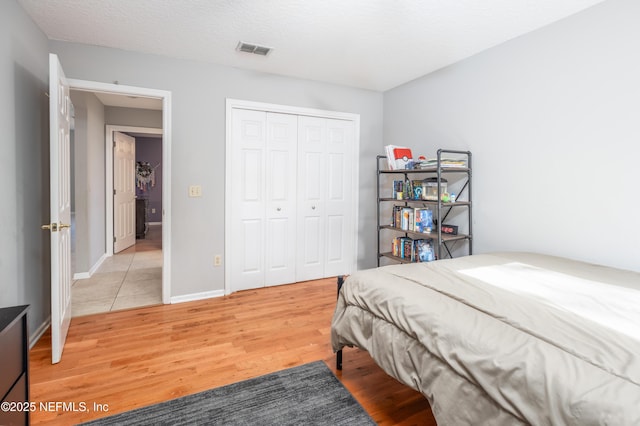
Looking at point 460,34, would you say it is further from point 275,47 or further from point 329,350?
point 329,350

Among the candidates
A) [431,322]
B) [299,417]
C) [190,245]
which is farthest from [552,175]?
[190,245]

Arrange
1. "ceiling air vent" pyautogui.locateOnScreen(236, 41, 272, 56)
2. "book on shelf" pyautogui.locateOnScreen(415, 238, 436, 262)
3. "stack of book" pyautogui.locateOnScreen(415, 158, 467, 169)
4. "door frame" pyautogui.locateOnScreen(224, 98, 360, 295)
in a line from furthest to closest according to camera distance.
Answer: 1. "door frame" pyautogui.locateOnScreen(224, 98, 360, 295)
2. "book on shelf" pyautogui.locateOnScreen(415, 238, 436, 262)
3. "stack of book" pyautogui.locateOnScreen(415, 158, 467, 169)
4. "ceiling air vent" pyautogui.locateOnScreen(236, 41, 272, 56)

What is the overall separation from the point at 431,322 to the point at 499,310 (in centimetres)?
26

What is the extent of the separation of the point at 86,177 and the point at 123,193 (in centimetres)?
159

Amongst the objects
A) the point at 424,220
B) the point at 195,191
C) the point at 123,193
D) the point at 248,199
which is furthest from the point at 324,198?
the point at 123,193

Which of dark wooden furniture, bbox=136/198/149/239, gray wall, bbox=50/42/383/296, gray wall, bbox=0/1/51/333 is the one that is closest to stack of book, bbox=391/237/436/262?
gray wall, bbox=50/42/383/296

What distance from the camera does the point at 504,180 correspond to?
2.82 meters

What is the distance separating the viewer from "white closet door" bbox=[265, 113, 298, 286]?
372cm

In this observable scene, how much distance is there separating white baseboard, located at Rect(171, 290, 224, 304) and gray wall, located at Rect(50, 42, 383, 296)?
0.12 ft

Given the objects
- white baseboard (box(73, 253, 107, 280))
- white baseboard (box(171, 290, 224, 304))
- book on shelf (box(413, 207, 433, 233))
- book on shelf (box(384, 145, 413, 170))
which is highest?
book on shelf (box(384, 145, 413, 170))

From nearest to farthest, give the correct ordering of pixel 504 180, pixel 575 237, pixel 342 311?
pixel 342 311 → pixel 575 237 → pixel 504 180

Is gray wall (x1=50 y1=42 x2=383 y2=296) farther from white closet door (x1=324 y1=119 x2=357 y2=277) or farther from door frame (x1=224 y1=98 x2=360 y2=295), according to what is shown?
white closet door (x1=324 y1=119 x2=357 y2=277)

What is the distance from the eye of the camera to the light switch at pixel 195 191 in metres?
3.32

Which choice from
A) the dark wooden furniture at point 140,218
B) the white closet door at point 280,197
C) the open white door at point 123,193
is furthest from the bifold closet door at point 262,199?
the dark wooden furniture at point 140,218
